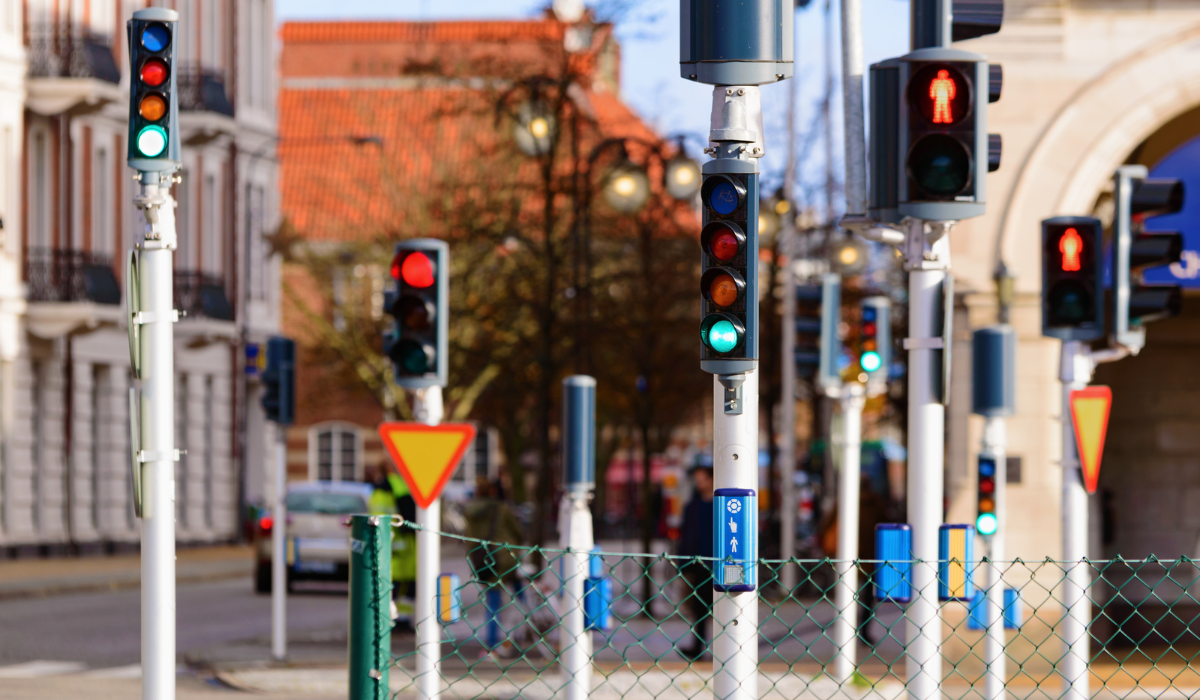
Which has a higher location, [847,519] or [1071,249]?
[1071,249]

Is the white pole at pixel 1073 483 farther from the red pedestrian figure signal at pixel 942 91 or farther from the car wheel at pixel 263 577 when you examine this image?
the car wheel at pixel 263 577

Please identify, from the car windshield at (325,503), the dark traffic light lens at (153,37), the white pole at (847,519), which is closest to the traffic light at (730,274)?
the dark traffic light lens at (153,37)

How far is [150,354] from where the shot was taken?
762 centimetres

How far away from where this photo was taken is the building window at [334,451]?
68188 millimetres

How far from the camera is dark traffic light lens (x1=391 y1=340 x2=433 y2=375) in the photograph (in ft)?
35.9

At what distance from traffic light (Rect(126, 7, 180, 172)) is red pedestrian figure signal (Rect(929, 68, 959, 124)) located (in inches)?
121

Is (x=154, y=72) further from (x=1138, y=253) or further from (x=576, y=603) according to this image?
(x=1138, y=253)

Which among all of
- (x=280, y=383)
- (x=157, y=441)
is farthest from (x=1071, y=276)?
(x=280, y=383)

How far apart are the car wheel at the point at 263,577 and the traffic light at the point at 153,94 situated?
20.5m

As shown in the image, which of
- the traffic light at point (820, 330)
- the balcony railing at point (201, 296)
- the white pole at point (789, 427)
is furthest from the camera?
the balcony railing at point (201, 296)

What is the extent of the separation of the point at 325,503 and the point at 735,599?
21.1 m

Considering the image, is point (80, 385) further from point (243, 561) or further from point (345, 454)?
point (345, 454)

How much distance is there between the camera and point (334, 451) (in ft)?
224

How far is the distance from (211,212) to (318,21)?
39.6m
